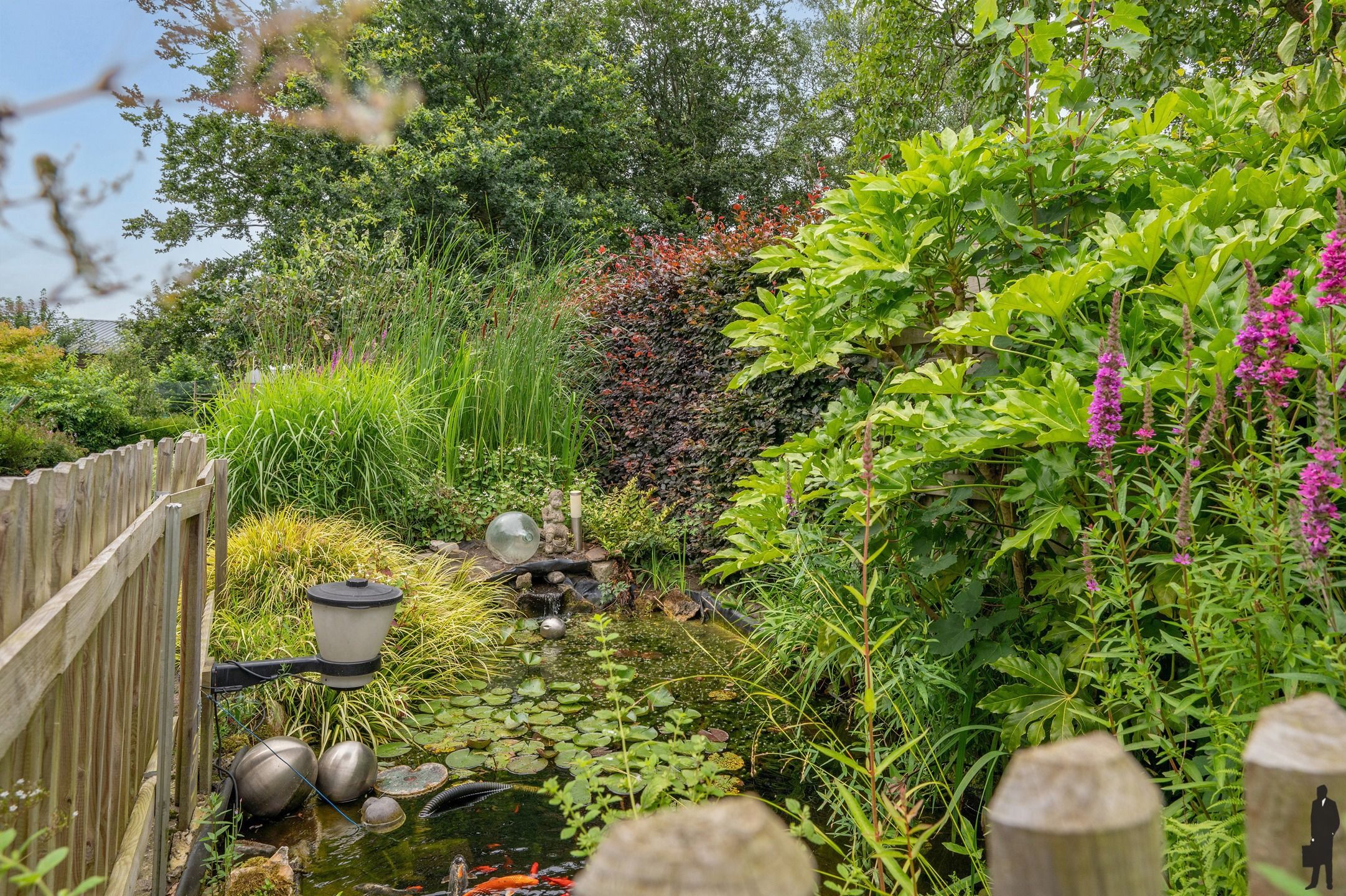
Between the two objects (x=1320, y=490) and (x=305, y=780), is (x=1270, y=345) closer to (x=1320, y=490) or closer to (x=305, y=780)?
(x=1320, y=490)

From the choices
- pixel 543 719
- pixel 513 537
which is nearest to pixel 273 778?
pixel 543 719

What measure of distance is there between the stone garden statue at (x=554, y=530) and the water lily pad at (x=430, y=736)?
2713mm

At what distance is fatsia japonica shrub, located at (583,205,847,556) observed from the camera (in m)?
5.14

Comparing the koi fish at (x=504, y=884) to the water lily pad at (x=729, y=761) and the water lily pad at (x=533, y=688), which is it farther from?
the water lily pad at (x=533, y=688)

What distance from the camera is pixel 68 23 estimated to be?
7.84 meters

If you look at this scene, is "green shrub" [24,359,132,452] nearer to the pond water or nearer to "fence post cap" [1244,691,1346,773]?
the pond water

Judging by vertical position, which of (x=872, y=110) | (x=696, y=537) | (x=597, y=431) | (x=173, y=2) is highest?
(x=173, y=2)

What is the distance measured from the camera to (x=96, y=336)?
27672 millimetres

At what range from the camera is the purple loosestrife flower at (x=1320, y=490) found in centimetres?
101

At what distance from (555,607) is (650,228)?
1316 centimetres

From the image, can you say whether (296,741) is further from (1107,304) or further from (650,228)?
(650,228)

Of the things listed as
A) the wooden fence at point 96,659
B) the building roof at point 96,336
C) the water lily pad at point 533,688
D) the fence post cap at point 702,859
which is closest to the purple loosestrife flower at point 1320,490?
the fence post cap at point 702,859

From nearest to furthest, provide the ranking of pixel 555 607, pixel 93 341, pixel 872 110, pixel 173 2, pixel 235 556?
pixel 235 556, pixel 555 607, pixel 872 110, pixel 173 2, pixel 93 341

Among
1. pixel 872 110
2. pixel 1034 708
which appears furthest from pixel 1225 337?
pixel 872 110
